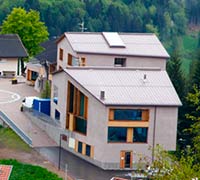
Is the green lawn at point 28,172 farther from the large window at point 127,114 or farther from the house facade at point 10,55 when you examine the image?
the house facade at point 10,55

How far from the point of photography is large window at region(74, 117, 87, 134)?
34.3m

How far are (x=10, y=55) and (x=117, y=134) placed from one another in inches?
849

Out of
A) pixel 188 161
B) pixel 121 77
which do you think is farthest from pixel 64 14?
pixel 188 161

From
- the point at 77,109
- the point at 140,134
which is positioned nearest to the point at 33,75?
the point at 77,109

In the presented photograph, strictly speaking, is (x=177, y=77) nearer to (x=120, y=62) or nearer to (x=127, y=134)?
(x=120, y=62)

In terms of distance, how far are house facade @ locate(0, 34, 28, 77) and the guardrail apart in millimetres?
14065

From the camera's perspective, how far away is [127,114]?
33.2m

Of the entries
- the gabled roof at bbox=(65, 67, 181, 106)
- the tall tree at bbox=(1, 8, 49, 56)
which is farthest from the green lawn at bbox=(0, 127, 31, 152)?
the tall tree at bbox=(1, 8, 49, 56)

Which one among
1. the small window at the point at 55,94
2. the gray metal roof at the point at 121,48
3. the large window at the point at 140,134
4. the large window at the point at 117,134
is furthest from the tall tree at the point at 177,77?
the large window at the point at 117,134

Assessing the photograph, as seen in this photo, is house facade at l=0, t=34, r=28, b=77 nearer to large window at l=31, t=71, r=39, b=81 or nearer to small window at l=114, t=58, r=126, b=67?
large window at l=31, t=71, r=39, b=81

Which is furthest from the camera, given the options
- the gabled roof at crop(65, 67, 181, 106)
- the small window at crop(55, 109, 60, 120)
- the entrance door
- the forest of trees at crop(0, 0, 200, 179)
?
the forest of trees at crop(0, 0, 200, 179)

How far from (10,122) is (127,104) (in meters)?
7.96

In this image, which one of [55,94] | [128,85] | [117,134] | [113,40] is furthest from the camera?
[113,40]

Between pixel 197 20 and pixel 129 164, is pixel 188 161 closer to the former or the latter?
pixel 129 164
